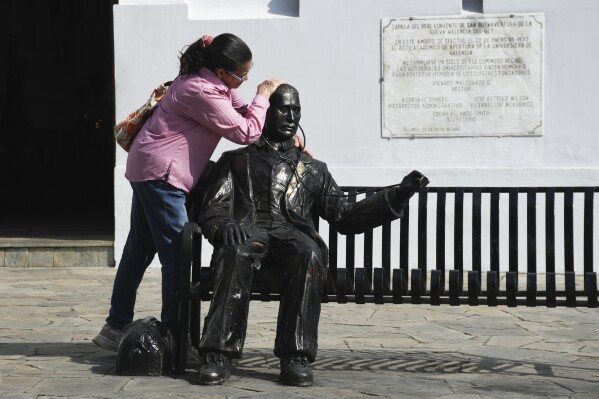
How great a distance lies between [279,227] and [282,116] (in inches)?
21.9

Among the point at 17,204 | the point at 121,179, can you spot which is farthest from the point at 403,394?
the point at 17,204

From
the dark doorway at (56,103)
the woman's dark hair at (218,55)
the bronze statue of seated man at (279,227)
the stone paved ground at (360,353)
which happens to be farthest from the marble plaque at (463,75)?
the dark doorway at (56,103)

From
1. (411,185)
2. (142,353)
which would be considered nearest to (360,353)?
(411,185)

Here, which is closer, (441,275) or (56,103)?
(441,275)

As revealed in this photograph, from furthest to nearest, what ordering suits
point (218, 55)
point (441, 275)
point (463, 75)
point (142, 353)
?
point (463, 75), point (441, 275), point (218, 55), point (142, 353)

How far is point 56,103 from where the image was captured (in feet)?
74.9

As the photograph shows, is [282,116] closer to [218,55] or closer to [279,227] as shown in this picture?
[218,55]

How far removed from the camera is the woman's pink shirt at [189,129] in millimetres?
5906

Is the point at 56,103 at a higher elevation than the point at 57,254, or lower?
higher

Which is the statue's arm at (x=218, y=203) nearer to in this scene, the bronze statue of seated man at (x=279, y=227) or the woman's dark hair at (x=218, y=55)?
the bronze statue of seated man at (x=279, y=227)

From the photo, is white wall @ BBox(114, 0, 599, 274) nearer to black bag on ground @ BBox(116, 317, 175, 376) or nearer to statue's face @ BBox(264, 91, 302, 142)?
statue's face @ BBox(264, 91, 302, 142)

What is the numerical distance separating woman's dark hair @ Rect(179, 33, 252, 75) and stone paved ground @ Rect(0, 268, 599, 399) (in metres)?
1.47

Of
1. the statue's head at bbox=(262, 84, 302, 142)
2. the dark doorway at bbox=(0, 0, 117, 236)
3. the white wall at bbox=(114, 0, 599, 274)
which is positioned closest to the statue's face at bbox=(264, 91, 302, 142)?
the statue's head at bbox=(262, 84, 302, 142)

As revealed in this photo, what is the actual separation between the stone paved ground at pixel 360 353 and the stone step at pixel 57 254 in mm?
1355
